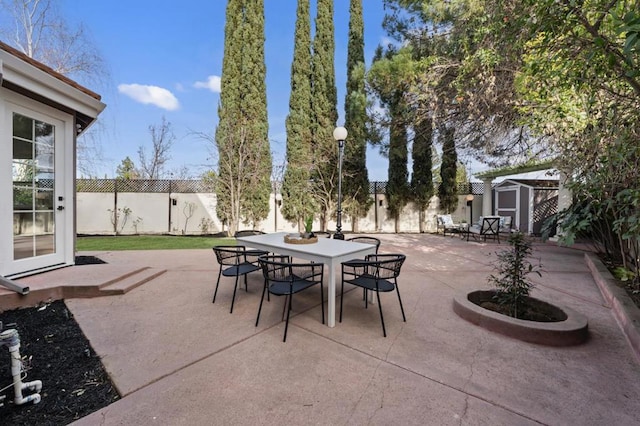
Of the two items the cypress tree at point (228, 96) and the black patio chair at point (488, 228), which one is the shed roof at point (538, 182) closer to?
the black patio chair at point (488, 228)

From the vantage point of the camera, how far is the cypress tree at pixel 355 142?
1100 centimetres

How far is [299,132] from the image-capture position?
35.9 ft

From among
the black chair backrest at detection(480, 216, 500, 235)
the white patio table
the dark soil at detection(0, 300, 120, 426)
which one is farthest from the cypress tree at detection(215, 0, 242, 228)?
the black chair backrest at detection(480, 216, 500, 235)

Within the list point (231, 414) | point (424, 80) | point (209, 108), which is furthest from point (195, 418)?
point (209, 108)

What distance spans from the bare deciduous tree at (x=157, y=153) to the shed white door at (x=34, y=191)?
46.3ft

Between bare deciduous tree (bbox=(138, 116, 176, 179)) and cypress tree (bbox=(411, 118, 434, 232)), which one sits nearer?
cypress tree (bbox=(411, 118, 434, 232))

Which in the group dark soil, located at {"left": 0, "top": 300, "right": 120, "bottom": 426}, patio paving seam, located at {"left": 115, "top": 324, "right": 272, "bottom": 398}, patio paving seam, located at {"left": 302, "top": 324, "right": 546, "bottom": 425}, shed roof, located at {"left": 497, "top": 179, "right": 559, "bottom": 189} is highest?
shed roof, located at {"left": 497, "top": 179, "right": 559, "bottom": 189}

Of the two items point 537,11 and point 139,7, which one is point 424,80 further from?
point 139,7

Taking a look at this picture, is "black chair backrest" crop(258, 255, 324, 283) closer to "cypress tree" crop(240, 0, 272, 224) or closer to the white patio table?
the white patio table

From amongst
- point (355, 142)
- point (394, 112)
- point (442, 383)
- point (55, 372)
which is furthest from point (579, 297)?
point (355, 142)

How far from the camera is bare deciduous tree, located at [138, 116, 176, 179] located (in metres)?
16.7

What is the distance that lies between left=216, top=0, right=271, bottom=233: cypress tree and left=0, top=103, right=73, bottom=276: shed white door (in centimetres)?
593

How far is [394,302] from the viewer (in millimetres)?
3455

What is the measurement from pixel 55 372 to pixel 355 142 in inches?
409
